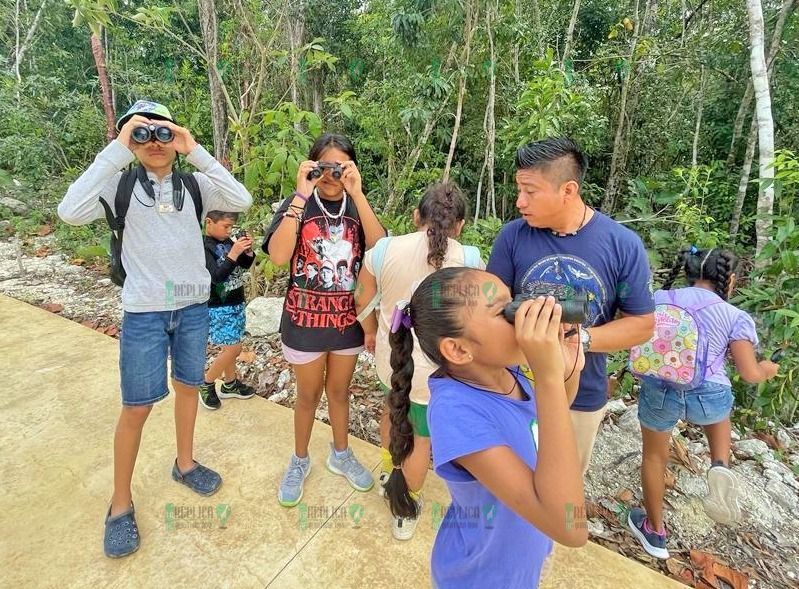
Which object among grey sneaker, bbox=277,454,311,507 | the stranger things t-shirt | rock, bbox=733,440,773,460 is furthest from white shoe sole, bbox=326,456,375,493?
rock, bbox=733,440,773,460

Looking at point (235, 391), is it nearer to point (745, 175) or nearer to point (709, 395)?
point (709, 395)

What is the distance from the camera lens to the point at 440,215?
165 cm

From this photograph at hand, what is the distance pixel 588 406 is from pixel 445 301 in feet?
3.12

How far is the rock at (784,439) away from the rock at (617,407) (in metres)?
0.96

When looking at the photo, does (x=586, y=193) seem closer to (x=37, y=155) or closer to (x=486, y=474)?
(x=486, y=474)

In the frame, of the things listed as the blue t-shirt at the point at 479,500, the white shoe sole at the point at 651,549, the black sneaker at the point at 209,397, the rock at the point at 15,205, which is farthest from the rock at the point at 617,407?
the rock at the point at 15,205

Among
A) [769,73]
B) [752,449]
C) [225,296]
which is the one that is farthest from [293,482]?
[769,73]

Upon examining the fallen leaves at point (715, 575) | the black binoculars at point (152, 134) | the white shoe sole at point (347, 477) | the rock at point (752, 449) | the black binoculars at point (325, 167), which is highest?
the black binoculars at point (152, 134)

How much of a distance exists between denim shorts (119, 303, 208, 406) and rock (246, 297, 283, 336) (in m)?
1.77

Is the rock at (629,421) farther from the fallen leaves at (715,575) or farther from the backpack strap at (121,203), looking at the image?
the backpack strap at (121,203)

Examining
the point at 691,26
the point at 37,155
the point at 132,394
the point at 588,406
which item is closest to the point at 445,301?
the point at 588,406

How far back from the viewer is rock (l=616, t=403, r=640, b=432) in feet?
8.95

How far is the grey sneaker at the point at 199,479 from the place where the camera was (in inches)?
80.2

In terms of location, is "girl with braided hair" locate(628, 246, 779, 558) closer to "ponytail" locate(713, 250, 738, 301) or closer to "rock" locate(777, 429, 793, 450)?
"ponytail" locate(713, 250, 738, 301)
